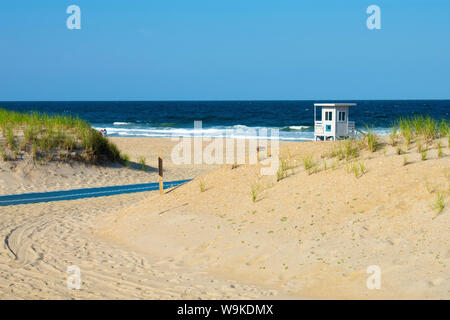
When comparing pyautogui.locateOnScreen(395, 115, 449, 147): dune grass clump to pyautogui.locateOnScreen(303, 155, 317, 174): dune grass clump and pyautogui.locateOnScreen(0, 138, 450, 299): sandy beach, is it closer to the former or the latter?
Result: pyautogui.locateOnScreen(0, 138, 450, 299): sandy beach

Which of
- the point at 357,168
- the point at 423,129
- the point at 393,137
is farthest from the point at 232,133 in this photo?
the point at 357,168

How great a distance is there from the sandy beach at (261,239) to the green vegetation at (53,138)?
5719mm

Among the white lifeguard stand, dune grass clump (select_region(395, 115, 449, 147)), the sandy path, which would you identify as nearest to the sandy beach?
the sandy path

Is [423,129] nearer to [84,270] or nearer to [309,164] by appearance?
[309,164]

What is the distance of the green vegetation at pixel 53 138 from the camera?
15.7 meters

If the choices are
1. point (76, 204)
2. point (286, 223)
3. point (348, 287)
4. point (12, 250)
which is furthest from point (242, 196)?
point (76, 204)

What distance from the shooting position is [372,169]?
8.04 m

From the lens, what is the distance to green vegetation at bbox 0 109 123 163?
1567 centimetres

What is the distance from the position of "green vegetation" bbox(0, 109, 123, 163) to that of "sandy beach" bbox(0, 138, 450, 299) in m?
5.72

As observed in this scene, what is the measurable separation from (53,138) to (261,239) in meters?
11.3

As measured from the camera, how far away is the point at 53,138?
53.2 ft

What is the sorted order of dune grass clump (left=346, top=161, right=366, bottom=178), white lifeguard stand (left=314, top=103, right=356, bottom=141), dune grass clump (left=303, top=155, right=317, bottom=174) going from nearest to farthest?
dune grass clump (left=346, top=161, right=366, bottom=178)
dune grass clump (left=303, top=155, right=317, bottom=174)
white lifeguard stand (left=314, top=103, right=356, bottom=141)
